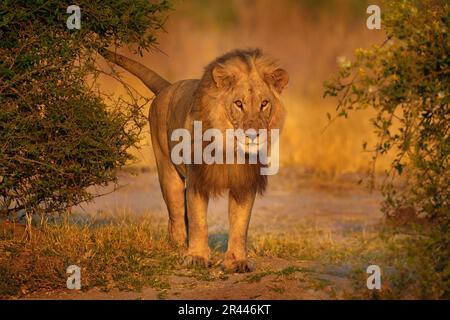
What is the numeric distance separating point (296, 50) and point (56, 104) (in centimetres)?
1440

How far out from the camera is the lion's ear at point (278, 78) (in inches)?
276

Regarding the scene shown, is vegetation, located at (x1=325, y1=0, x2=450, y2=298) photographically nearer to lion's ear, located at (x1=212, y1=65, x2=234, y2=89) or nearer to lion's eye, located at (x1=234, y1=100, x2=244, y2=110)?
lion's eye, located at (x1=234, y1=100, x2=244, y2=110)

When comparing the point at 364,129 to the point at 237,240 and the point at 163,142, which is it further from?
the point at 237,240

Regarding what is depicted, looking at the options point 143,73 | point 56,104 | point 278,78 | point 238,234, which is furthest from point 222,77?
point 143,73

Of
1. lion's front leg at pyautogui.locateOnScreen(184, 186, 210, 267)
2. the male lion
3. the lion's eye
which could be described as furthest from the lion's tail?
the lion's eye

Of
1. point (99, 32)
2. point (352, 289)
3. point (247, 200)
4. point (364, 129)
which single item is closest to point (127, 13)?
point (99, 32)

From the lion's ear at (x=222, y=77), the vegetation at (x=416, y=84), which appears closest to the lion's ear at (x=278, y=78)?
the lion's ear at (x=222, y=77)

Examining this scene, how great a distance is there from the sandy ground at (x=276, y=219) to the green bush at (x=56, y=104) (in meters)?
0.44

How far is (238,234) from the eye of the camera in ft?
23.6

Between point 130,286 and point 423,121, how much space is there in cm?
221

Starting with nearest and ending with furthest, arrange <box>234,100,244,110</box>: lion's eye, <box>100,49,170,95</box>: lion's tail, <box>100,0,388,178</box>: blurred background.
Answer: <box>234,100,244,110</box>: lion's eye → <box>100,49,170,95</box>: lion's tail → <box>100,0,388,178</box>: blurred background

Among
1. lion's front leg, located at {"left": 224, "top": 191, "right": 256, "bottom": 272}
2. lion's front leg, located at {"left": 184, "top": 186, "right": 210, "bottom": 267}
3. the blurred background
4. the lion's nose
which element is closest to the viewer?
the lion's nose

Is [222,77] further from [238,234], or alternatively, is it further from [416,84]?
[416,84]

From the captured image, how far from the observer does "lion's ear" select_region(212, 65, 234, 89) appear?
6.94 meters
